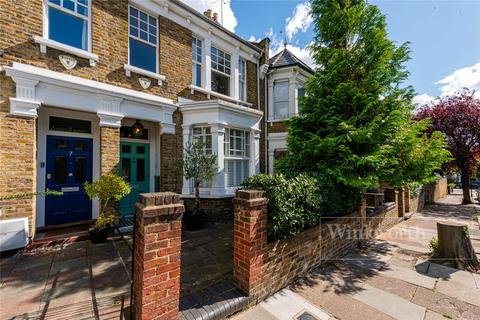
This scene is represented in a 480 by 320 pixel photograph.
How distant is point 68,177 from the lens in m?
6.40

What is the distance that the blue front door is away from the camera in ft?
20.0

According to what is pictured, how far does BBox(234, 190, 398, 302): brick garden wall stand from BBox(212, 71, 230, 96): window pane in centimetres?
673

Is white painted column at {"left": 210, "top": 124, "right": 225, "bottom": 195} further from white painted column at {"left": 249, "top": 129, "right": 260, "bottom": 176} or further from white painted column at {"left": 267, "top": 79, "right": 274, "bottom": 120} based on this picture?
white painted column at {"left": 267, "top": 79, "right": 274, "bottom": 120}

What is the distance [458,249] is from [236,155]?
6.37m

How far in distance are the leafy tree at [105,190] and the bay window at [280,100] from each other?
8.03 meters

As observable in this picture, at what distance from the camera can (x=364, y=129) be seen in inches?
201

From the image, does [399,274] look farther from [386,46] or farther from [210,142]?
[210,142]

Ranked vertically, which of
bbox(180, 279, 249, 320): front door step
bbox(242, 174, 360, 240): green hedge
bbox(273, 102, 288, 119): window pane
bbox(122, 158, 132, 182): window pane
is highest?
bbox(273, 102, 288, 119): window pane

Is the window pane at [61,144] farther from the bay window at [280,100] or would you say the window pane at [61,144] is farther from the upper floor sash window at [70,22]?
the bay window at [280,100]

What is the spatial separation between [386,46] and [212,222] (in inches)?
272

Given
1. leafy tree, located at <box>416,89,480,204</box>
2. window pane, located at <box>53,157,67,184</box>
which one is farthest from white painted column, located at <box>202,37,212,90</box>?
leafy tree, located at <box>416,89,480,204</box>

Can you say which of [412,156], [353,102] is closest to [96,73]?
[353,102]

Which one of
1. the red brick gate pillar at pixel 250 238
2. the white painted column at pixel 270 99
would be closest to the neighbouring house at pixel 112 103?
the white painted column at pixel 270 99

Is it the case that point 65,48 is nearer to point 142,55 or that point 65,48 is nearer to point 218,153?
point 142,55
